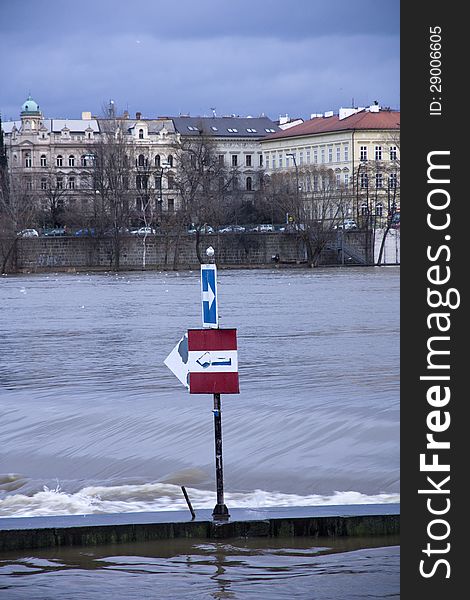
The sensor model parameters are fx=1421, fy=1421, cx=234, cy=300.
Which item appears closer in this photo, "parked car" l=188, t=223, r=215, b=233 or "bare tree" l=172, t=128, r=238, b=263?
"parked car" l=188, t=223, r=215, b=233

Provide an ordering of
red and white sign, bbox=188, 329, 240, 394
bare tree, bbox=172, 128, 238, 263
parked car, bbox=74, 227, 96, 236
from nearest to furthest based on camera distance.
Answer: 1. red and white sign, bbox=188, 329, 240, 394
2. parked car, bbox=74, 227, 96, 236
3. bare tree, bbox=172, 128, 238, 263

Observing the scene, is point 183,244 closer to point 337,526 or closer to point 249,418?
point 249,418

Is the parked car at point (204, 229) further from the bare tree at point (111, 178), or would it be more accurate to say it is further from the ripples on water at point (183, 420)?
the ripples on water at point (183, 420)

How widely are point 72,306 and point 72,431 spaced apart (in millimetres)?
31217

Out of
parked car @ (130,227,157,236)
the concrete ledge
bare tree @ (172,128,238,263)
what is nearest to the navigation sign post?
the concrete ledge

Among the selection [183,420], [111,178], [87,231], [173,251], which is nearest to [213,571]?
[183,420]

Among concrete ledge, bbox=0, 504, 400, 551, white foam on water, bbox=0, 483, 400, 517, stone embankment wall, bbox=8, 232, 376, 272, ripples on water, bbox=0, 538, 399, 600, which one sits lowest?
stone embankment wall, bbox=8, 232, 376, 272

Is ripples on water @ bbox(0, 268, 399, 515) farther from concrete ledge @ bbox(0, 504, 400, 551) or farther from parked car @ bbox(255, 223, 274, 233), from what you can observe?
parked car @ bbox(255, 223, 274, 233)

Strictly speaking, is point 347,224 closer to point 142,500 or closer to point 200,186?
point 200,186

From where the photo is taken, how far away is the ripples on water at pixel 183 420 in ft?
38.2

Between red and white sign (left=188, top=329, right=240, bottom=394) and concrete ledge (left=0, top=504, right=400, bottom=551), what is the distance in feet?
2.86

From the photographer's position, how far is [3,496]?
11.4m

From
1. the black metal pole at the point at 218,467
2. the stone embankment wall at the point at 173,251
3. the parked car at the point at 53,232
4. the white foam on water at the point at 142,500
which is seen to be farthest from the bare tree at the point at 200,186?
the black metal pole at the point at 218,467

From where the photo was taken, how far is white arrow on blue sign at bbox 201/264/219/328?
361 inches
